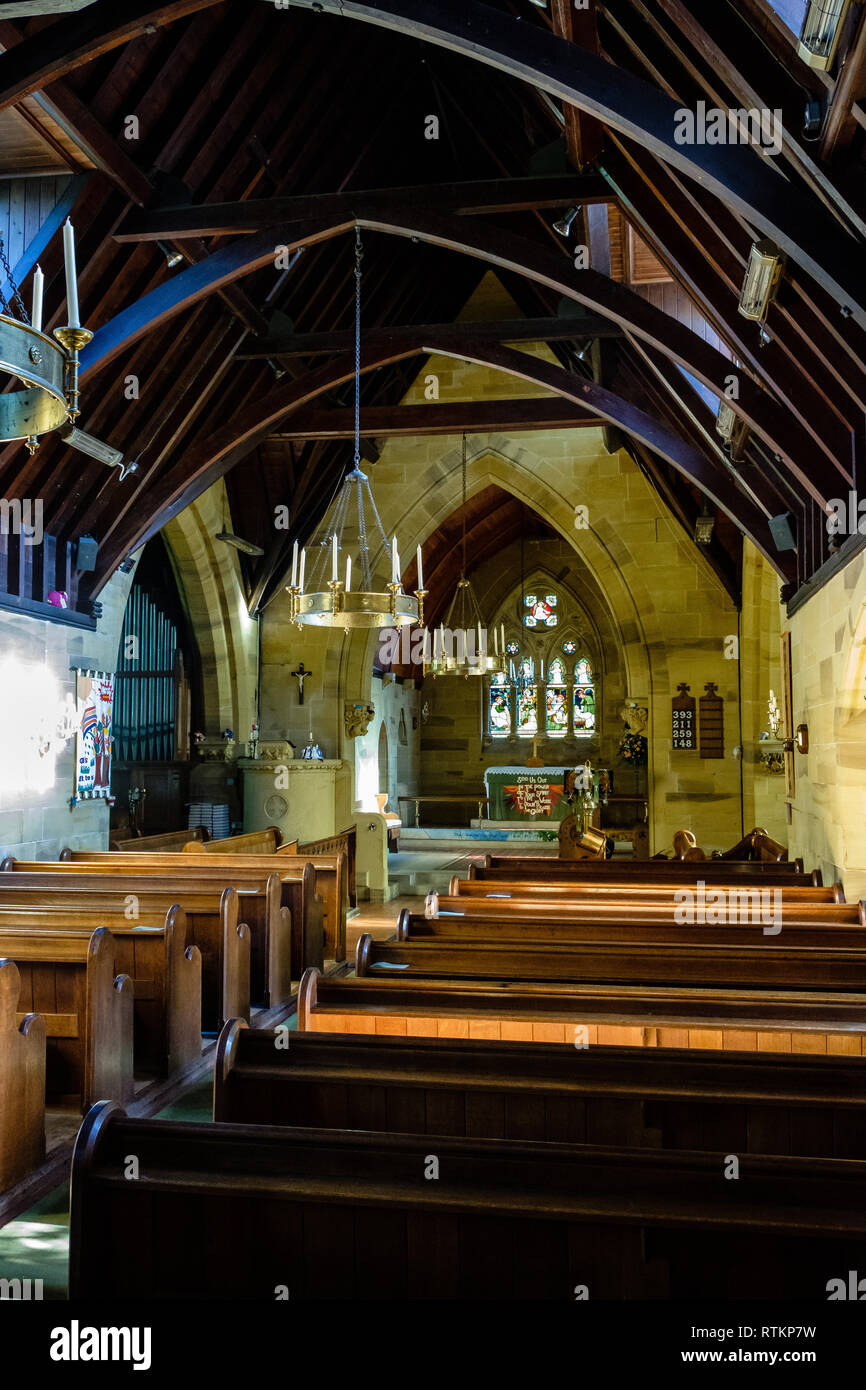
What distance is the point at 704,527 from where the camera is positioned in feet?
30.2

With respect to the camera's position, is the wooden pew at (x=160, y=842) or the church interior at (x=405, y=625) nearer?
the church interior at (x=405, y=625)

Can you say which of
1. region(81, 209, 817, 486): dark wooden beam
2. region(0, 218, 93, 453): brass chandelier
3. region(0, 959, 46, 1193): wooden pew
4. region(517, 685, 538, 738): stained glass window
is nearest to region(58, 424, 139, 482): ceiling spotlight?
region(81, 209, 817, 486): dark wooden beam

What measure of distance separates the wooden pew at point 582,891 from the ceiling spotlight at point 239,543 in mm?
5581

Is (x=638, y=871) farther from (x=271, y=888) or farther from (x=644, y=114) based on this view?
(x=644, y=114)

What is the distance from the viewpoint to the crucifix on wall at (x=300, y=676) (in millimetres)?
11102

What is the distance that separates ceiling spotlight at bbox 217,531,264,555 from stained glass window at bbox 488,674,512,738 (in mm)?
7780

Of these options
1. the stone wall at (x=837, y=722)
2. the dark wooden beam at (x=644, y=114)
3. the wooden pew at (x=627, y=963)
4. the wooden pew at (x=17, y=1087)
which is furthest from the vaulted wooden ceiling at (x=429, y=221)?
the wooden pew at (x=17, y=1087)

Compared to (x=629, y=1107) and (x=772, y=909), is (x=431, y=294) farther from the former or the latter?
(x=629, y=1107)

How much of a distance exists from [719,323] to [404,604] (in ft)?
6.99

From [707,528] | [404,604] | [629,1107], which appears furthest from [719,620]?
[629,1107]

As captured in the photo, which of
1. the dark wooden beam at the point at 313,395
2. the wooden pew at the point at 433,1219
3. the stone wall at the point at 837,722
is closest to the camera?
the wooden pew at the point at 433,1219

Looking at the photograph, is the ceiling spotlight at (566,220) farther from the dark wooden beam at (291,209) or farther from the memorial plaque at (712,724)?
the memorial plaque at (712,724)

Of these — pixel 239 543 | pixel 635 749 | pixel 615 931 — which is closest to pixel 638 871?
pixel 615 931
